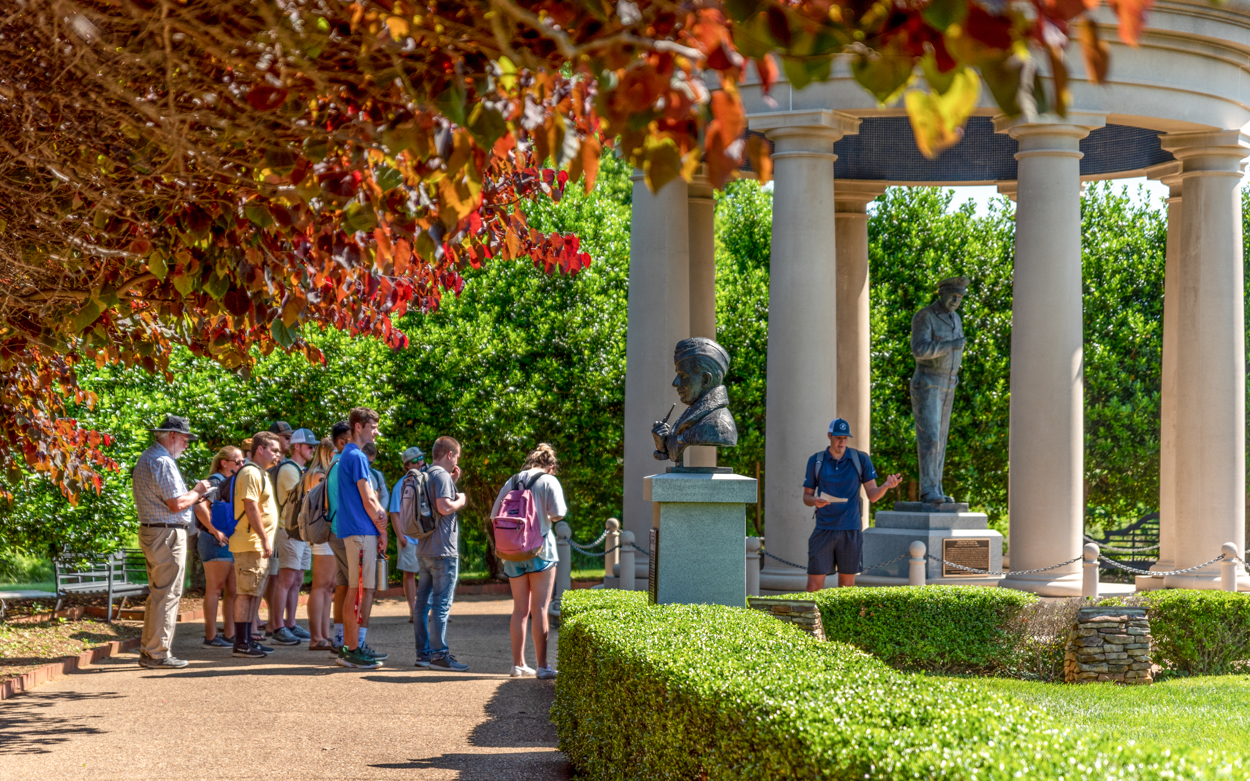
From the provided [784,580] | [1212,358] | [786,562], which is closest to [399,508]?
[786,562]

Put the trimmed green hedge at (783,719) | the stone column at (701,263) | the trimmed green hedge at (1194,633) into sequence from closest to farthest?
the trimmed green hedge at (783,719) < the trimmed green hedge at (1194,633) < the stone column at (701,263)

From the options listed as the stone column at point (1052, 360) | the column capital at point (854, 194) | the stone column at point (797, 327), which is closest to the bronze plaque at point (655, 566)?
the stone column at point (797, 327)

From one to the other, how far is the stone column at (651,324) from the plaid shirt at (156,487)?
7785 millimetres

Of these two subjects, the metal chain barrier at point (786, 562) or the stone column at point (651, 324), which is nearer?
the metal chain barrier at point (786, 562)

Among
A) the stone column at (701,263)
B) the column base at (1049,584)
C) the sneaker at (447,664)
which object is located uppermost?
the stone column at (701,263)

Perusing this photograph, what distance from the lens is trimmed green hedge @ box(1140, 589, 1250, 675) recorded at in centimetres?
1294

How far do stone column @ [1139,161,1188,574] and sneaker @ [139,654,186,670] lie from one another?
14.7 metres

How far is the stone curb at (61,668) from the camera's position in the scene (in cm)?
1049

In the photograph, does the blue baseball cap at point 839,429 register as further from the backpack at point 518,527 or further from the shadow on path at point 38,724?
the shadow on path at point 38,724

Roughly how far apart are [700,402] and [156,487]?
213 inches

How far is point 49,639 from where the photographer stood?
13719 millimetres

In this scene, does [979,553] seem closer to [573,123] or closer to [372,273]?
[372,273]

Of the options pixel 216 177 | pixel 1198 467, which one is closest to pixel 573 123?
pixel 216 177

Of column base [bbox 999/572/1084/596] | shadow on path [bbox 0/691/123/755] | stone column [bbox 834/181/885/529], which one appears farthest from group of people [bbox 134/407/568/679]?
stone column [bbox 834/181/885/529]
